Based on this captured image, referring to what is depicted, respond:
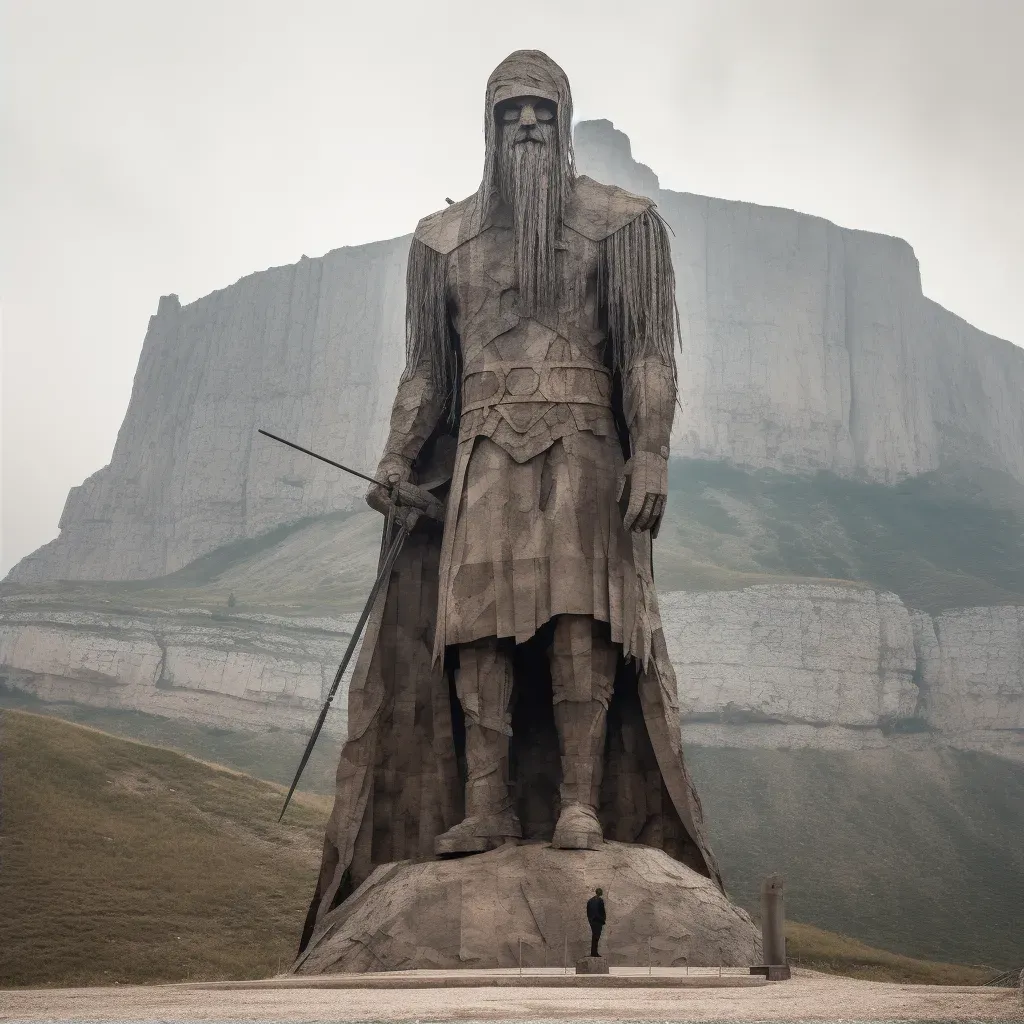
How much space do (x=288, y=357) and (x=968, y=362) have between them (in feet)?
164

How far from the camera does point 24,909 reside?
20.4 meters

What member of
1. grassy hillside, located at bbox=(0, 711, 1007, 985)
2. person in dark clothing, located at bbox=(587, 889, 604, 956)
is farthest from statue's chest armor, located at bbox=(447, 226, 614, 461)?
grassy hillside, located at bbox=(0, 711, 1007, 985)

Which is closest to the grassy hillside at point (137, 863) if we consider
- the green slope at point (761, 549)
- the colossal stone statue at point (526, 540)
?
the colossal stone statue at point (526, 540)

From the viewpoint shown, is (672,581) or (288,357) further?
(288,357)

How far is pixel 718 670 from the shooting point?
2768 inches

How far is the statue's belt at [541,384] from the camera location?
11.5 metres

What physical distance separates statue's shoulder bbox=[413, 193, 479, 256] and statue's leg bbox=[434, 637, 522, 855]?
3.45m

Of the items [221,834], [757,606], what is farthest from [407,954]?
[757,606]

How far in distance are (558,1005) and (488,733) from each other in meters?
4.59

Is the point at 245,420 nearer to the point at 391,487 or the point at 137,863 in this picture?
the point at 137,863

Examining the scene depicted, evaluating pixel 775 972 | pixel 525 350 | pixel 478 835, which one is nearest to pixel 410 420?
pixel 525 350

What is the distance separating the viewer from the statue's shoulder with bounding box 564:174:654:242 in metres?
12.0

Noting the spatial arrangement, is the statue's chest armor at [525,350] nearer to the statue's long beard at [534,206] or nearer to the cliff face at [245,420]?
the statue's long beard at [534,206]

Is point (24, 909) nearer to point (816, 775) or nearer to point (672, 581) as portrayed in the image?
point (816, 775)
